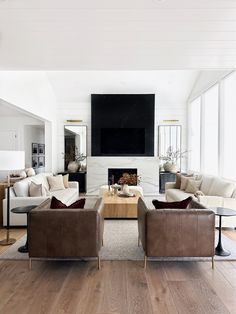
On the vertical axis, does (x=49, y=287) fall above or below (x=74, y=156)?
below

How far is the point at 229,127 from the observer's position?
238 inches

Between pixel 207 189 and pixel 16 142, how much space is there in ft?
23.0

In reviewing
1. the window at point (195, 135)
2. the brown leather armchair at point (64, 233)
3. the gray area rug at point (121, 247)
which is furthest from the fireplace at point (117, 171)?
the brown leather armchair at point (64, 233)

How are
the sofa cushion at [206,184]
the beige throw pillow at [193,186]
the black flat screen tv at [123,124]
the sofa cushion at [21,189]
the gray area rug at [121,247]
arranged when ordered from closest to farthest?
the gray area rug at [121,247], the sofa cushion at [21,189], the sofa cushion at [206,184], the beige throw pillow at [193,186], the black flat screen tv at [123,124]

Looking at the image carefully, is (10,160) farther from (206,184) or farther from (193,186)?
(206,184)

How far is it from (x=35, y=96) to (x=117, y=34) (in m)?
4.11

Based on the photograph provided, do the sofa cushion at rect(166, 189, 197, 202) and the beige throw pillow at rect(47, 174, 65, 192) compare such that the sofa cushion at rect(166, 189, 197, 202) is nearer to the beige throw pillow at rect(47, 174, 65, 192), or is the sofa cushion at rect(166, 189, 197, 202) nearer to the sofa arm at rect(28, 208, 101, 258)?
the beige throw pillow at rect(47, 174, 65, 192)

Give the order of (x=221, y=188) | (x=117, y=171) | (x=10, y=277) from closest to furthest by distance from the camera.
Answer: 1. (x=10, y=277)
2. (x=221, y=188)
3. (x=117, y=171)

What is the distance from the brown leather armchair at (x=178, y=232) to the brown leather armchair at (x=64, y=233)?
0.64 metres

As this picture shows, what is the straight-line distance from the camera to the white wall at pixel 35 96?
187 inches

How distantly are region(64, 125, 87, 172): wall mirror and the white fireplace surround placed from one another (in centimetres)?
58

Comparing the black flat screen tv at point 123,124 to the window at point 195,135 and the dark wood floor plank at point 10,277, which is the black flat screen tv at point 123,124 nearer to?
the window at point 195,135

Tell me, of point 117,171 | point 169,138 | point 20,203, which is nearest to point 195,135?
point 169,138

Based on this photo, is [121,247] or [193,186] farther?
[193,186]
